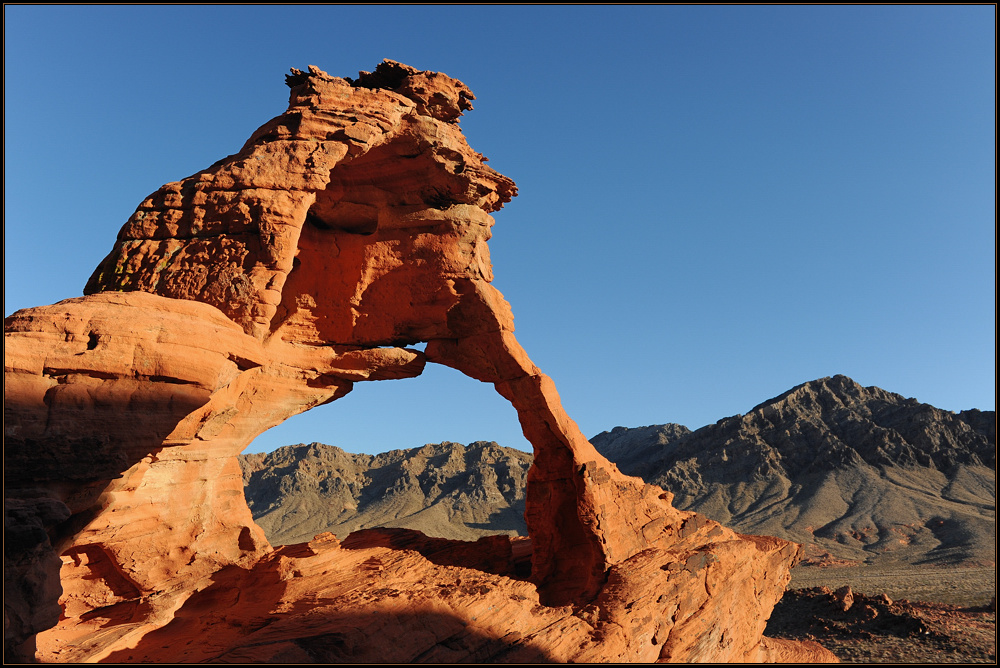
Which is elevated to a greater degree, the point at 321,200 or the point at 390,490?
the point at 321,200

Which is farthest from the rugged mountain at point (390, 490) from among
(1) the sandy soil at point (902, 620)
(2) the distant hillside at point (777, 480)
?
(1) the sandy soil at point (902, 620)

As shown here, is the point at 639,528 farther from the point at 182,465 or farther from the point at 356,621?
the point at 182,465

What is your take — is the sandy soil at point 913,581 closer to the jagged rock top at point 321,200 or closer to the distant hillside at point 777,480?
the distant hillside at point 777,480

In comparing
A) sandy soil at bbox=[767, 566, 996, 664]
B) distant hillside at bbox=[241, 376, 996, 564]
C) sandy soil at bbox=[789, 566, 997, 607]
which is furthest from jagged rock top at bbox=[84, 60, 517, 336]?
distant hillside at bbox=[241, 376, 996, 564]

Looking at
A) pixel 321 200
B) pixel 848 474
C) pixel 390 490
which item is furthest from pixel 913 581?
pixel 390 490

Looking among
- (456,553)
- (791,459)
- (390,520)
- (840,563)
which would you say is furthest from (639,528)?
(791,459)

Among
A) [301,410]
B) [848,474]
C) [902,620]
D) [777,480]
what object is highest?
[301,410]

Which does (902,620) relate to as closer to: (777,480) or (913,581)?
(913,581)

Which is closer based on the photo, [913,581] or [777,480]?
[913,581]
